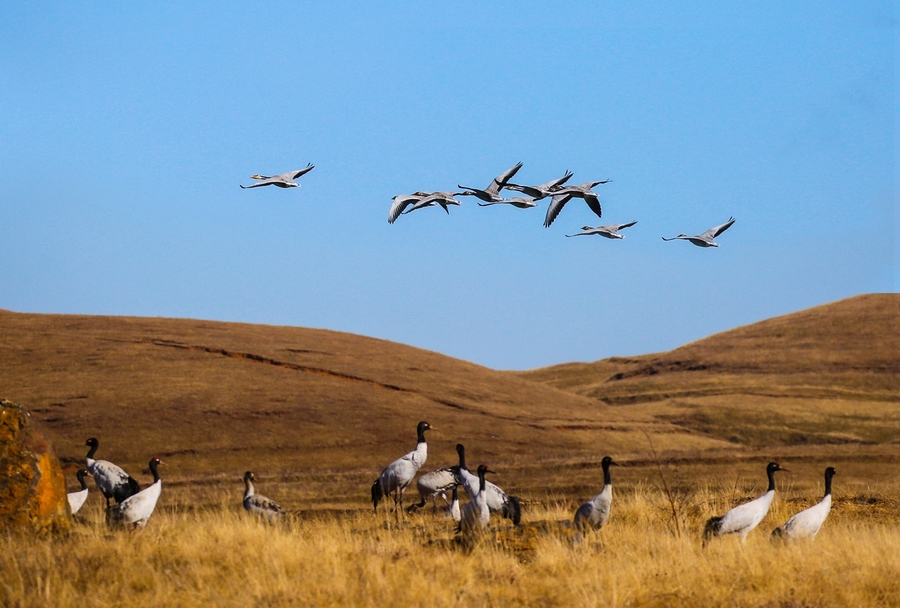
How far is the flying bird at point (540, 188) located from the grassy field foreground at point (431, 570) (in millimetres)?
5221

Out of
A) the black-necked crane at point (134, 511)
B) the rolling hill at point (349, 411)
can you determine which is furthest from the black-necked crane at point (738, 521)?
the rolling hill at point (349, 411)

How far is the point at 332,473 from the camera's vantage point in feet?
117

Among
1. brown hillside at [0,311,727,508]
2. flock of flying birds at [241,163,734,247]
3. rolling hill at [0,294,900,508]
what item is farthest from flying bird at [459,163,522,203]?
brown hillside at [0,311,727,508]

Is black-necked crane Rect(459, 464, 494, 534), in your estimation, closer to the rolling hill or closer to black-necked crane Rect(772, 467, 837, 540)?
black-necked crane Rect(772, 467, 837, 540)

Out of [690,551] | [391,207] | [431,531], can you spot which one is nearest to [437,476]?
[431,531]

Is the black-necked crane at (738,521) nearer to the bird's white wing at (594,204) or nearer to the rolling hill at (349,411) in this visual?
the bird's white wing at (594,204)

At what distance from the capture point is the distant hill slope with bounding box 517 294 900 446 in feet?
211

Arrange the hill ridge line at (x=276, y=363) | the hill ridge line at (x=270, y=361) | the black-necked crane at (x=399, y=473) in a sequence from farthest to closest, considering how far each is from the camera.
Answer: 1. the hill ridge line at (x=270, y=361)
2. the hill ridge line at (x=276, y=363)
3. the black-necked crane at (x=399, y=473)

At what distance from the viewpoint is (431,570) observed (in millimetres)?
12602

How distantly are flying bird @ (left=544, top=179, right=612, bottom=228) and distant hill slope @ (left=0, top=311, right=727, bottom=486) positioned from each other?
1961 cm

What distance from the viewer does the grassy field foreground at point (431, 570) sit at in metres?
11.5

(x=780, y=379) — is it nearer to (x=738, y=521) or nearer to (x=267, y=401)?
(x=267, y=401)

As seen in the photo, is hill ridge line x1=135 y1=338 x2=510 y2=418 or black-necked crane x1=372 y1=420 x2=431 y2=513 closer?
black-necked crane x1=372 y1=420 x2=431 y2=513

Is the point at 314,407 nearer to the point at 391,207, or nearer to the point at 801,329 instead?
the point at 391,207
